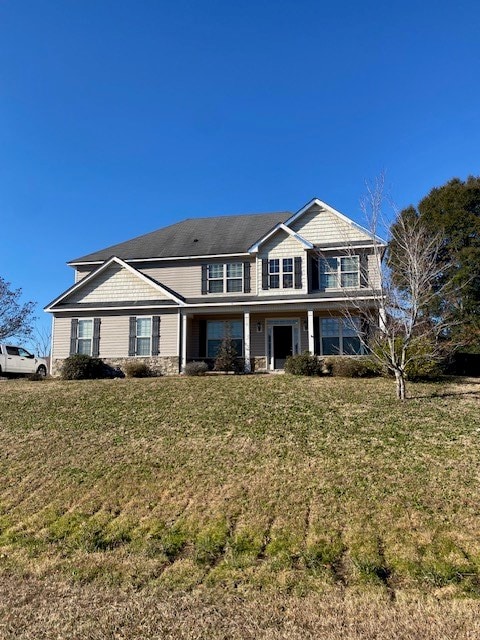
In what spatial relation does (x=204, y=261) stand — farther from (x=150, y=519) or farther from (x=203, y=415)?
(x=150, y=519)

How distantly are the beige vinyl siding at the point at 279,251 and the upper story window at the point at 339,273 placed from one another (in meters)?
0.98

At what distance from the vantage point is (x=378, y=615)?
4.89 metres

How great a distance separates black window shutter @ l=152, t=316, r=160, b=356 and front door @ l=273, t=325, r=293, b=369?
17.1 ft

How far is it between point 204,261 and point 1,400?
10.7 meters

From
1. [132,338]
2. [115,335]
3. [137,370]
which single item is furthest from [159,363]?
[115,335]

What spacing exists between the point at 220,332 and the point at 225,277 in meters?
2.58

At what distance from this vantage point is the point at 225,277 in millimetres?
22859

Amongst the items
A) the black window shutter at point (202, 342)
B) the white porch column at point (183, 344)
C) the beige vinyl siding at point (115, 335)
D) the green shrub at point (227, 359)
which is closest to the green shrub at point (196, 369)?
the green shrub at point (227, 359)

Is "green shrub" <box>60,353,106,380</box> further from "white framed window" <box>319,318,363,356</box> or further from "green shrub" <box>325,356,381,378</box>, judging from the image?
"green shrub" <box>325,356,381,378</box>

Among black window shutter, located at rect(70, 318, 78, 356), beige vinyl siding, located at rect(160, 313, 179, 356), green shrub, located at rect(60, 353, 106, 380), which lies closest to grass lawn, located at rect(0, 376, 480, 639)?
green shrub, located at rect(60, 353, 106, 380)

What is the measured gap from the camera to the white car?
71.9 ft

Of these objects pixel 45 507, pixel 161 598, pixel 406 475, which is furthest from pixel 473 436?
pixel 45 507

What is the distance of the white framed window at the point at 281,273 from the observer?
21672 millimetres

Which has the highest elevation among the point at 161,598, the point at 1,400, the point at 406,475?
the point at 1,400
